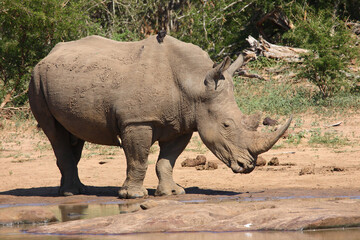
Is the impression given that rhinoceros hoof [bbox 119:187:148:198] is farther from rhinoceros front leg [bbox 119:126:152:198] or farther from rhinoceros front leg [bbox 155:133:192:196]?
rhinoceros front leg [bbox 155:133:192:196]

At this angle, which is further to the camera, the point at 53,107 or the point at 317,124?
the point at 317,124

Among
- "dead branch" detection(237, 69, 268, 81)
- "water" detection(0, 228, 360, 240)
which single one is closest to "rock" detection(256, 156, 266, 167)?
"water" detection(0, 228, 360, 240)

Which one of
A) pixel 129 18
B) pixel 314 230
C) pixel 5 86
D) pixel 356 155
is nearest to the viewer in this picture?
pixel 314 230

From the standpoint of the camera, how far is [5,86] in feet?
55.0

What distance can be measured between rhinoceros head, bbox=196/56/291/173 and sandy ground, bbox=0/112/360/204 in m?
0.62

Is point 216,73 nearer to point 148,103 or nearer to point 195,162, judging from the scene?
point 148,103

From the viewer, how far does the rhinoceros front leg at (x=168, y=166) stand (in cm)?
885

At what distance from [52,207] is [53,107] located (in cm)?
151

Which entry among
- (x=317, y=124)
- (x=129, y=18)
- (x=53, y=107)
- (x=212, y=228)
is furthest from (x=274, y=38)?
(x=212, y=228)

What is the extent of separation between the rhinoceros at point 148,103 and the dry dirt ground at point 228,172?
22.9 inches

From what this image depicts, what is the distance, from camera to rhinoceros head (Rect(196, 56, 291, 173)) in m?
8.21

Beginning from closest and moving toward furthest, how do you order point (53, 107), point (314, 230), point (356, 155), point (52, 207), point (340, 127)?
point (314, 230), point (52, 207), point (53, 107), point (356, 155), point (340, 127)

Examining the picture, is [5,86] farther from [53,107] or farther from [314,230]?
[314,230]

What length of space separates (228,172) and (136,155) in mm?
2549
